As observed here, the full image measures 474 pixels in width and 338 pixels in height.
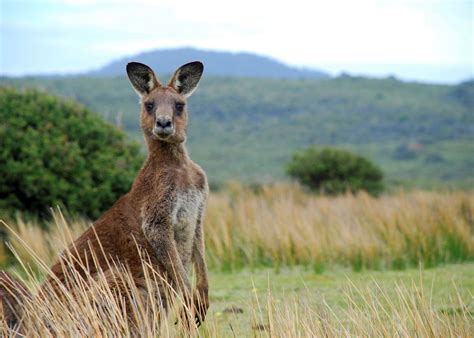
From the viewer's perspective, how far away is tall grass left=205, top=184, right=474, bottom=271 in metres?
9.97

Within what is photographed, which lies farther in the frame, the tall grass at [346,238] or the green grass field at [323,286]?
the tall grass at [346,238]

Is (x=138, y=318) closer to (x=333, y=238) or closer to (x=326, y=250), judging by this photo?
(x=326, y=250)

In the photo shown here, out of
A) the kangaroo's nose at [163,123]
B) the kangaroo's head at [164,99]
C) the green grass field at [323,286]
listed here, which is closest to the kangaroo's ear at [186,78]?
the kangaroo's head at [164,99]

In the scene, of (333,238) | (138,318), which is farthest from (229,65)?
(138,318)

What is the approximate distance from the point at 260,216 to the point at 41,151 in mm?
3442

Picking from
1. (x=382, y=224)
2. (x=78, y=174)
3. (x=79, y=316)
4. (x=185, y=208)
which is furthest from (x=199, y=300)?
(x=78, y=174)

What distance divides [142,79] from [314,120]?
55355mm

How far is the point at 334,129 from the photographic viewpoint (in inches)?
2264

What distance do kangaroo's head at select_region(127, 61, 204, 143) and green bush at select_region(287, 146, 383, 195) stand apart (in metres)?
15.7

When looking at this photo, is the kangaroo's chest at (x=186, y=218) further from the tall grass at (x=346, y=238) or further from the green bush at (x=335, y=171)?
the green bush at (x=335, y=171)

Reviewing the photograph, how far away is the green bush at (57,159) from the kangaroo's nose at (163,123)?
6.37 m

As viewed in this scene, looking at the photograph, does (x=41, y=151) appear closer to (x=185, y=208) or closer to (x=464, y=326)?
(x=185, y=208)

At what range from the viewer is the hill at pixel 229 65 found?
139625 mm

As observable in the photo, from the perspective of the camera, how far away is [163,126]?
5.73 metres
